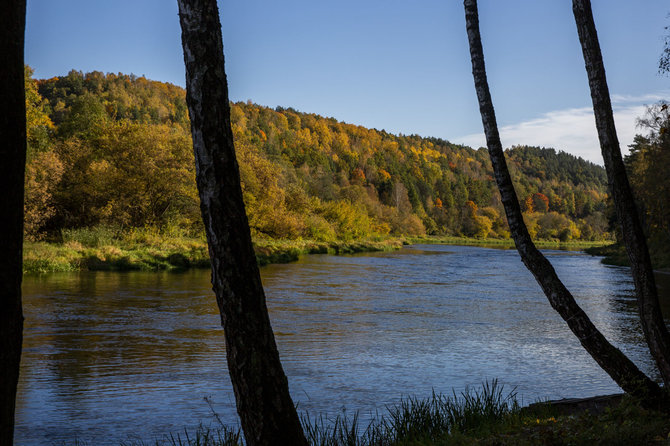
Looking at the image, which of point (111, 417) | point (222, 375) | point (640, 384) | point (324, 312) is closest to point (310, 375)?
point (222, 375)

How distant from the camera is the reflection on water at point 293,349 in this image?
8.01m

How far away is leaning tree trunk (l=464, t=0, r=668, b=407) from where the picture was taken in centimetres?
601

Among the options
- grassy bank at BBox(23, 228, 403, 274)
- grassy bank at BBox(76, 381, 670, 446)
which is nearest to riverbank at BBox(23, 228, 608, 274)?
grassy bank at BBox(23, 228, 403, 274)

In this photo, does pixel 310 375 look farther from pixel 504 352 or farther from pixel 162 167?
pixel 162 167

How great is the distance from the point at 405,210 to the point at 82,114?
6386 cm

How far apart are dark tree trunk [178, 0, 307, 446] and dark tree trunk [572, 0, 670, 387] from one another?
395cm

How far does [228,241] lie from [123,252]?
2551 cm

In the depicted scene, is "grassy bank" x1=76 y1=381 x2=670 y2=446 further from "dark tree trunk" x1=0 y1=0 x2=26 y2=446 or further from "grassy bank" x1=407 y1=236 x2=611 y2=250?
"grassy bank" x1=407 y1=236 x2=611 y2=250

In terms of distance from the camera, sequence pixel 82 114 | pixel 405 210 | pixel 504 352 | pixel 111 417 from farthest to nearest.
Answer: pixel 405 210 → pixel 82 114 → pixel 504 352 → pixel 111 417

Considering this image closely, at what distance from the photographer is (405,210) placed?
108500mm

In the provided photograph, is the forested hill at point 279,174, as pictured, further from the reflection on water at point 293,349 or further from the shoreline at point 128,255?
the reflection on water at point 293,349

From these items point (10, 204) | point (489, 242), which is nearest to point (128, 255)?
point (10, 204)

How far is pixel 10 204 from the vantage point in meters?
3.25

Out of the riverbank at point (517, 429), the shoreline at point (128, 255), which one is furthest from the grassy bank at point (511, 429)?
the shoreline at point (128, 255)
